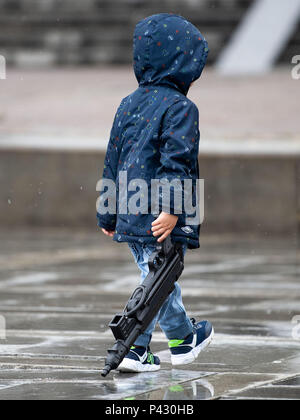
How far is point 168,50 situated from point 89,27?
21.3m

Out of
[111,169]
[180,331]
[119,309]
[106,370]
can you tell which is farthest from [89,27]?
[106,370]

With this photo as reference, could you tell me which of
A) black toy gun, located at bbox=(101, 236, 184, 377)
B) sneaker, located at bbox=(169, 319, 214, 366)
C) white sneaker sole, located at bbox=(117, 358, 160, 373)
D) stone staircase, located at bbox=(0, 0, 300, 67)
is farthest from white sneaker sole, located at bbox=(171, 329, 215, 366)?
stone staircase, located at bbox=(0, 0, 300, 67)

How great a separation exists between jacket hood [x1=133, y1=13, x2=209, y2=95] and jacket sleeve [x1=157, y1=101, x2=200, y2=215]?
8.0 inches

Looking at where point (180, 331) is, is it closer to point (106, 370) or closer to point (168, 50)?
point (106, 370)

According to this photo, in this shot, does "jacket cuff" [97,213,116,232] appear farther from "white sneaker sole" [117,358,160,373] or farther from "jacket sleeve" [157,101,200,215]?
"white sneaker sole" [117,358,160,373]

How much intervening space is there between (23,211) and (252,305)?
10106mm

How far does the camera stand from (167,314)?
19.1ft

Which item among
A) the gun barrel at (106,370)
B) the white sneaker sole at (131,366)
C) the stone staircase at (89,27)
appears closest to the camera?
the gun barrel at (106,370)

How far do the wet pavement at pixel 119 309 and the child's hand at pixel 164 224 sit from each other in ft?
2.32

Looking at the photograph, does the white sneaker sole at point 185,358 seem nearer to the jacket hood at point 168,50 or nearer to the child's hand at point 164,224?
the child's hand at point 164,224

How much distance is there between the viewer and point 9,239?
16.6 m

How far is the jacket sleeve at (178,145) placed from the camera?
546 cm

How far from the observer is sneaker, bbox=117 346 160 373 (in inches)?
223

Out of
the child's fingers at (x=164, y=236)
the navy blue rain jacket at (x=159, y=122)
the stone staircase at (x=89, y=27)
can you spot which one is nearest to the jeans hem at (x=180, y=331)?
the navy blue rain jacket at (x=159, y=122)
